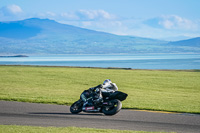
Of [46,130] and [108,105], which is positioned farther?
[108,105]

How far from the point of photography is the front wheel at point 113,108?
584 inches

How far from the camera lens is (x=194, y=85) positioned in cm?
3572

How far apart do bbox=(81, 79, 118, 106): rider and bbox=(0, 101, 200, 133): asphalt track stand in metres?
0.62

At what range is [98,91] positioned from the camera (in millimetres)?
15227

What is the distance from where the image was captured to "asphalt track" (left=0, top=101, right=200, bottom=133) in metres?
12.9

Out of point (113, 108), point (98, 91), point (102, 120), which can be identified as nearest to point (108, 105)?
point (113, 108)

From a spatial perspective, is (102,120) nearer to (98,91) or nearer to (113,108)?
(113,108)

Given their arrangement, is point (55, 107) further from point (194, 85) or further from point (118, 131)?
point (194, 85)

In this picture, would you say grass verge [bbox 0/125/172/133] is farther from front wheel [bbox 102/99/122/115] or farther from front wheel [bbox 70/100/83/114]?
front wheel [bbox 70/100/83/114]

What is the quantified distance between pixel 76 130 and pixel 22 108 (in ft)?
21.4

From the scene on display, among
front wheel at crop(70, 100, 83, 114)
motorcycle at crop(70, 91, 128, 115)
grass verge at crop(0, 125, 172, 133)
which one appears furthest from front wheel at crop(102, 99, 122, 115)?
grass verge at crop(0, 125, 172, 133)

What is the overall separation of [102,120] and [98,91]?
1.45 meters

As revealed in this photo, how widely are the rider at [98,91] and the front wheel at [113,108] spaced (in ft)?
1.46

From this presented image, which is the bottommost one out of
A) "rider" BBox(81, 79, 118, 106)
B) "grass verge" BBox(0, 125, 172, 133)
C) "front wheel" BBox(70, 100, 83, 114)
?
"grass verge" BBox(0, 125, 172, 133)
